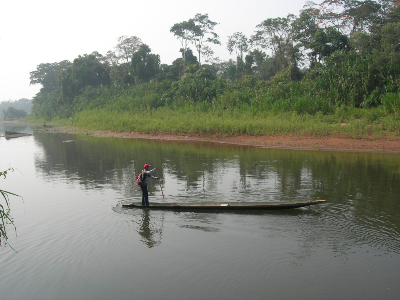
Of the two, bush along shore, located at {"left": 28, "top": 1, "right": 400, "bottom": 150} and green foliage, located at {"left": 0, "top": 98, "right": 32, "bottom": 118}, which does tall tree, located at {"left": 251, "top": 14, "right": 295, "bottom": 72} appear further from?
green foliage, located at {"left": 0, "top": 98, "right": 32, "bottom": 118}

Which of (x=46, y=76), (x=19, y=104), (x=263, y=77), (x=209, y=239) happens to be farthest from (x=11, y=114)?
(x=209, y=239)

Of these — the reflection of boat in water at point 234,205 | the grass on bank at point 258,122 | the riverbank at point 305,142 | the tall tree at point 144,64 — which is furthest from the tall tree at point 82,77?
the reflection of boat in water at point 234,205

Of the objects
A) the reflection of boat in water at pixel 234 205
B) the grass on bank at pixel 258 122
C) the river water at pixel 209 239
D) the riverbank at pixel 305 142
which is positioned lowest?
the river water at pixel 209 239

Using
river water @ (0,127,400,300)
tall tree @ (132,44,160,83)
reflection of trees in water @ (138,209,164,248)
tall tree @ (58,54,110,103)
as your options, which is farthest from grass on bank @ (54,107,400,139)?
tall tree @ (58,54,110,103)

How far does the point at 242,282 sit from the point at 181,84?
113 ft

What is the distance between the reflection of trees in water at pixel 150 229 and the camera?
28.4 ft

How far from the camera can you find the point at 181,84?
129 ft

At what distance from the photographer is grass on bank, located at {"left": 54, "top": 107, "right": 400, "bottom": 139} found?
69.3 feet

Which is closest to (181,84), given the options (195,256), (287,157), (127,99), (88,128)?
(127,99)

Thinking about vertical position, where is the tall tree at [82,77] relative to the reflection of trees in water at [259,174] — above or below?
above

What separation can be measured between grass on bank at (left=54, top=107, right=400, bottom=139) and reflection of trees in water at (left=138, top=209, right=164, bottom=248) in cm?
1535

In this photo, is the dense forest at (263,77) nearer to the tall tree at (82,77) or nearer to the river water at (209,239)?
the tall tree at (82,77)

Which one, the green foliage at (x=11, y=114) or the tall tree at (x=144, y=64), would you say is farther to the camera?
the green foliage at (x=11, y=114)

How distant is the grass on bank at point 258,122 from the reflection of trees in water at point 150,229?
604 inches
